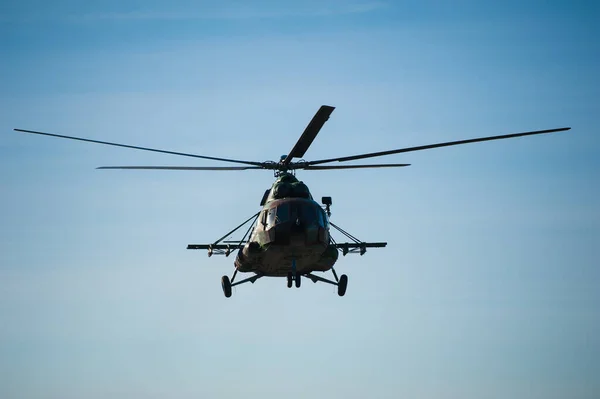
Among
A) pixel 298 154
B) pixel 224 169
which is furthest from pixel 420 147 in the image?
pixel 224 169

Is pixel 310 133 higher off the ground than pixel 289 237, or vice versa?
pixel 310 133

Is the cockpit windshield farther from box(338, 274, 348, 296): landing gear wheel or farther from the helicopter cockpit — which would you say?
box(338, 274, 348, 296): landing gear wheel

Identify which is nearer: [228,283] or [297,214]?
[297,214]

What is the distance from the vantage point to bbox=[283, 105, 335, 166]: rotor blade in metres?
44.7

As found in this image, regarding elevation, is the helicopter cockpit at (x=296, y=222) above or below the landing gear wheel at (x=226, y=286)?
above

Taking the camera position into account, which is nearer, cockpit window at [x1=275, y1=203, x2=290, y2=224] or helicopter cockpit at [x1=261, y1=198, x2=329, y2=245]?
helicopter cockpit at [x1=261, y1=198, x2=329, y2=245]

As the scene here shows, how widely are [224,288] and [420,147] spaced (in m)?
13.8

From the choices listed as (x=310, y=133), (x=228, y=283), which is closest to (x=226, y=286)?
(x=228, y=283)

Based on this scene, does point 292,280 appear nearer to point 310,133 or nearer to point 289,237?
point 289,237

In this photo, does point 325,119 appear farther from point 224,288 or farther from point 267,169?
point 224,288

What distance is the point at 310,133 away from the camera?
153 ft

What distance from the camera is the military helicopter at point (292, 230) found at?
4672cm

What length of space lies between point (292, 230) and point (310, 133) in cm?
470

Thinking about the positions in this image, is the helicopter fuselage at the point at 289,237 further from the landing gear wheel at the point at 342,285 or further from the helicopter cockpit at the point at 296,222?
the landing gear wheel at the point at 342,285
